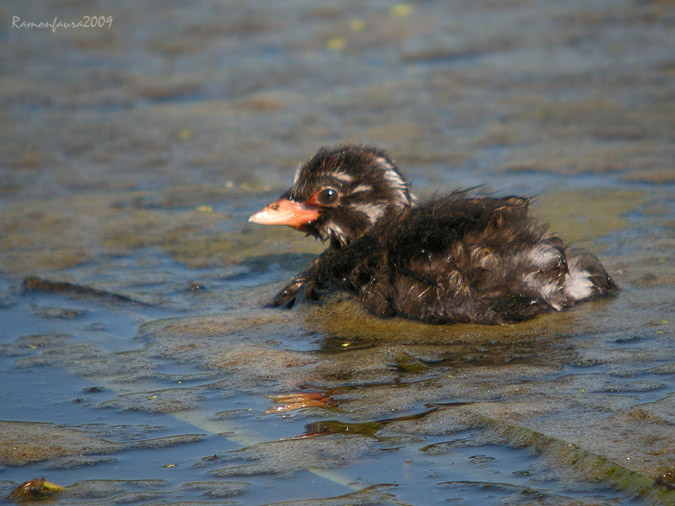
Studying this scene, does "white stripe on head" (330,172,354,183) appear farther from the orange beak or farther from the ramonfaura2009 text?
the ramonfaura2009 text

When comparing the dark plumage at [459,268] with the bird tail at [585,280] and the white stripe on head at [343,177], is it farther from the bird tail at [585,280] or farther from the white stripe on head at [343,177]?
the white stripe on head at [343,177]

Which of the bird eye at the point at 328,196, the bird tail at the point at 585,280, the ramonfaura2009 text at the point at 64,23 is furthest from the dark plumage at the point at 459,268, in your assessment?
the ramonfaura2009 text at the point at 64,23

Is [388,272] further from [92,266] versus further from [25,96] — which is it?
[25,96]

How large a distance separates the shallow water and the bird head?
56 cm

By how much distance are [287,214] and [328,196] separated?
0.89 ft

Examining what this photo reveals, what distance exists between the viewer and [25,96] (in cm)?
1188

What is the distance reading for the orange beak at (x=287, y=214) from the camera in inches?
248

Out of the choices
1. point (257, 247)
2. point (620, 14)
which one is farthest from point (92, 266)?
point (620, 14)

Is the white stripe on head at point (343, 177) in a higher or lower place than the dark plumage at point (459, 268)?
higher

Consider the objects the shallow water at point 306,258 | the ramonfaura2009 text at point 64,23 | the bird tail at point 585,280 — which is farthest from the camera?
the ramonfaura2009 text at point 64,23

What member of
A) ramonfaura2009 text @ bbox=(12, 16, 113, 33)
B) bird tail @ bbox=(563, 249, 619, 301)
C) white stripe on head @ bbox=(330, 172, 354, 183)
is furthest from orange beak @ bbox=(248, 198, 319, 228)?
ramonfaura2009 text @ bbox=(12, 16, 113, 33)

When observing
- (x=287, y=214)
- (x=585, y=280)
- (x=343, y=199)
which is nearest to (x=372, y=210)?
(x=343, y=199)

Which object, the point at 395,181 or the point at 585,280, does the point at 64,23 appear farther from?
the point at 585,280

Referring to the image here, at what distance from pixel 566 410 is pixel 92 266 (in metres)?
3.74
